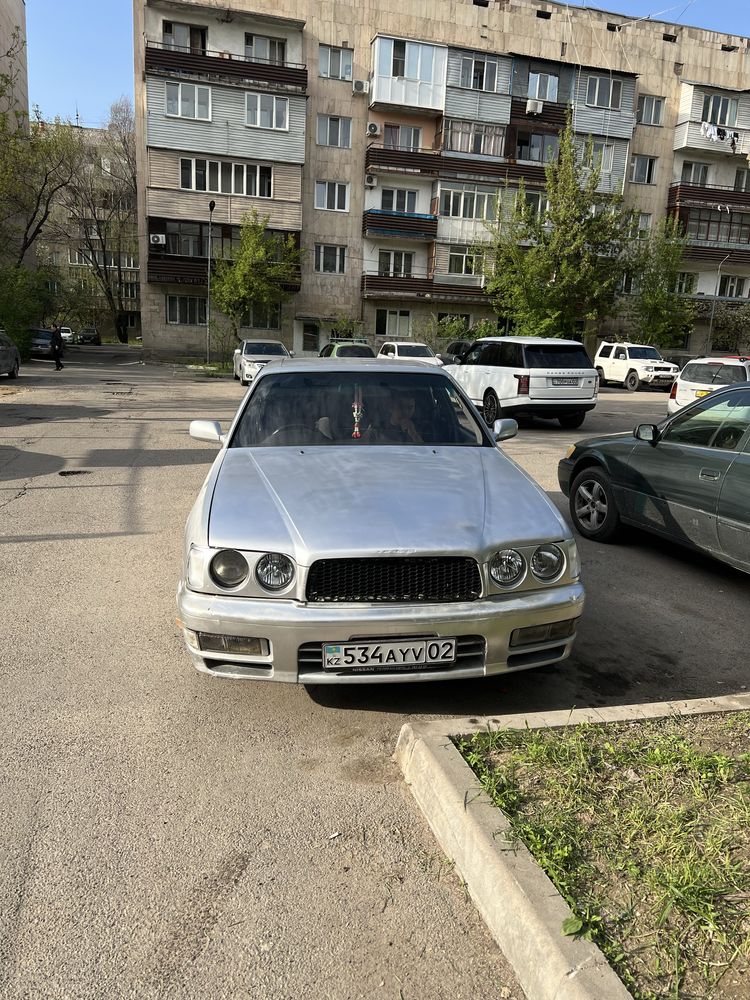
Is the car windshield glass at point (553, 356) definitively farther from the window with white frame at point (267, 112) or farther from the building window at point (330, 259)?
the window with white frame at point (267, 112)

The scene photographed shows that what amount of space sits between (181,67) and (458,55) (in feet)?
46.9

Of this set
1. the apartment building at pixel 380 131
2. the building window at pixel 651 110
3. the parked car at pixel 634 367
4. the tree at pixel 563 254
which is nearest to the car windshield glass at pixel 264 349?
the apartment building at pixel 380 131

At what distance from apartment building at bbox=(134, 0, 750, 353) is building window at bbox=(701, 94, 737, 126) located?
0.31 feet

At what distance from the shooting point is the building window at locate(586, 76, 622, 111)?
136 ft

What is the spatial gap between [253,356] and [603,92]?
2973 centimetres

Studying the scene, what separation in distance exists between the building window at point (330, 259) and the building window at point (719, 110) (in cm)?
2373

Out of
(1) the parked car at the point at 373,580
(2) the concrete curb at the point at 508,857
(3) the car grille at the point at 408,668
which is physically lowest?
(2) the concrete curb at the point at 508,857

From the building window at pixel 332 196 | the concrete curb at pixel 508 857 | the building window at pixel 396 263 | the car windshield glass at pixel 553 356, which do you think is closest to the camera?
the concrete curb at pixel 508 857

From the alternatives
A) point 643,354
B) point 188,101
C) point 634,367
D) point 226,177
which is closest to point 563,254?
point 643,354

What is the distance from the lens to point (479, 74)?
3925 cm

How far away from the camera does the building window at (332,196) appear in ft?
129

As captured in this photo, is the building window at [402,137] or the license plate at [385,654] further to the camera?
the building window at [402,137]

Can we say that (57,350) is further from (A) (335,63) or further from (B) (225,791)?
(B) (225,791)

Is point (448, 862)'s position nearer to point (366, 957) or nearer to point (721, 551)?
point (366, 957)
